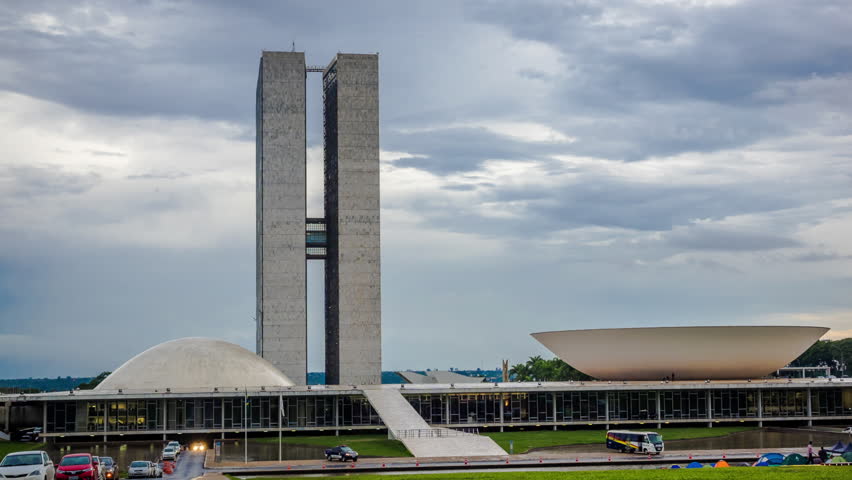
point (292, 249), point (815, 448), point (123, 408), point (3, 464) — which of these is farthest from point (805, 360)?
point (3, 464)

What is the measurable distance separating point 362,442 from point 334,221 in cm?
5257

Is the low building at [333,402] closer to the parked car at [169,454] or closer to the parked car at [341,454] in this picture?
the parked car at [169,454]

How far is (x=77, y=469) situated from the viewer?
35.4m

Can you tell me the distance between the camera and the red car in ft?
115

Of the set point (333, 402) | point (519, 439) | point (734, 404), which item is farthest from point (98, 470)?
point (734, 404)

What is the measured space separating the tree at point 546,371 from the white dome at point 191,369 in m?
51.4


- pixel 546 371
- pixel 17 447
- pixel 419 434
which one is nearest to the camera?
pixel 17 447

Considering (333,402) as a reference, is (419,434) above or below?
below

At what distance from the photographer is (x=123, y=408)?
8075cm

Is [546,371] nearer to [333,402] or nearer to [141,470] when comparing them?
[333,402]

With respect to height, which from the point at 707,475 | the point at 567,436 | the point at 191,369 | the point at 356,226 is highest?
the point at 356,226

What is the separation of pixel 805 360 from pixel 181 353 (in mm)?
115172

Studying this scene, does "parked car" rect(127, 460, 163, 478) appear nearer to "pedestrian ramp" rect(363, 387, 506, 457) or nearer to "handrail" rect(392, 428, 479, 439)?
"pedestrian ramp" rect(363, 387, 506, 457)

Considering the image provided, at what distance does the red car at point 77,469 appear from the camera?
35.1 meters
